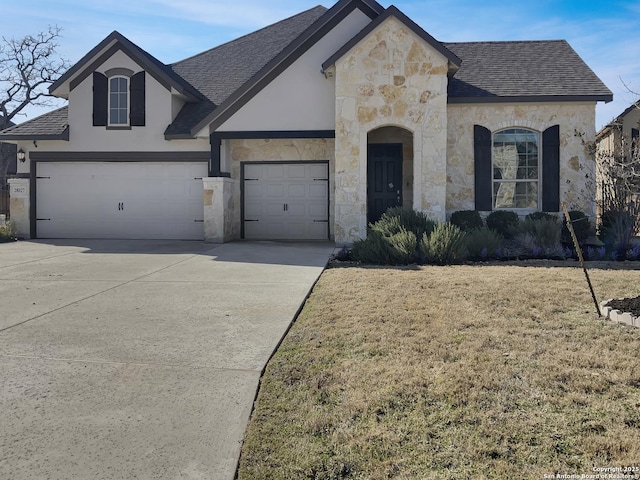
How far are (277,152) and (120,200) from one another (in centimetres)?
484

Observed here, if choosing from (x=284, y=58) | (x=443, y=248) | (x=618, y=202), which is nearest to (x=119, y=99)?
(x=284, y=58)

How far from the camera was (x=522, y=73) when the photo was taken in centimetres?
1443

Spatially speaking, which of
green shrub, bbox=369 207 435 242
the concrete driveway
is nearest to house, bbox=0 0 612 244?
green shrub, bbox=369 207 435 242

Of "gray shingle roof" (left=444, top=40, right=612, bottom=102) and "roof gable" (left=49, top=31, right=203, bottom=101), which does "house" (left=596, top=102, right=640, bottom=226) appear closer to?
"gray shingle roof" (left=444, top=40, right=612, bottom=102)

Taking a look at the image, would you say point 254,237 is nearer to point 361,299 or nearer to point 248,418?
point 361,299

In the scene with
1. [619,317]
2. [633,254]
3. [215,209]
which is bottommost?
[619,317]

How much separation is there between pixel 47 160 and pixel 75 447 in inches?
588

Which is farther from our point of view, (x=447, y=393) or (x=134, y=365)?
(x=134, y=365)

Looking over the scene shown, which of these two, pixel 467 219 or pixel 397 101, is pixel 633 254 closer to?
pixel 467 219

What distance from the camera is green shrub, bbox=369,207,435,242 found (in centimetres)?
1115

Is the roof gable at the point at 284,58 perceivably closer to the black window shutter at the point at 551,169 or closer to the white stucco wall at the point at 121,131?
the white stucco wall at the point at 121,131

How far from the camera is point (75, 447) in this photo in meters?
3.20

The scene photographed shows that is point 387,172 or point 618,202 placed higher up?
point 387,172

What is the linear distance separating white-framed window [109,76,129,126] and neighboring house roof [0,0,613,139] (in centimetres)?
73
